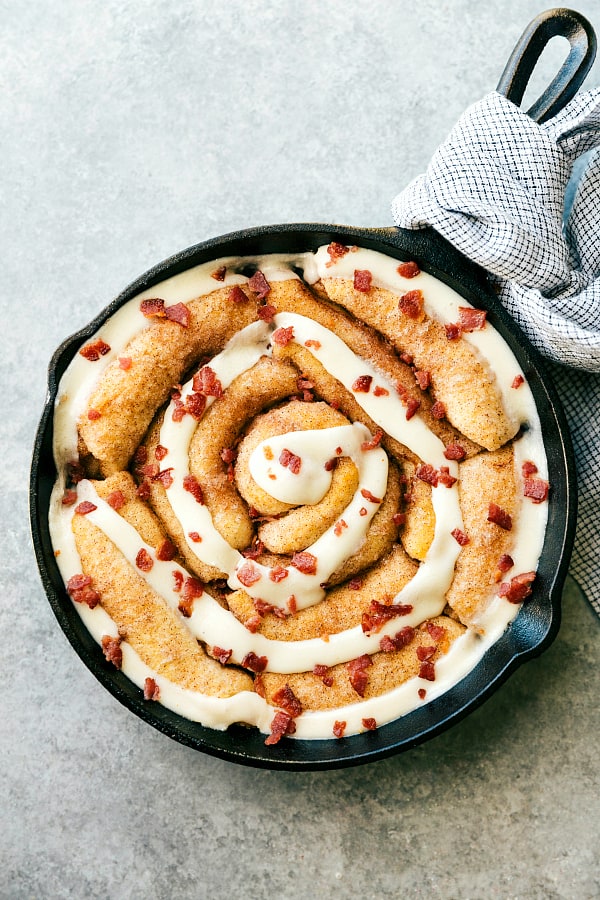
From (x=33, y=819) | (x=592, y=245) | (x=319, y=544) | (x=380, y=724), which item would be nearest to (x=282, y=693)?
(x=380, y=724)

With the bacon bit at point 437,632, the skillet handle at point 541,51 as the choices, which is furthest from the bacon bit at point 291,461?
the skillet handle at point 541,51

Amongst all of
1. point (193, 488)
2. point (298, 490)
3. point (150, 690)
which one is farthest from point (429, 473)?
point (150, 690)

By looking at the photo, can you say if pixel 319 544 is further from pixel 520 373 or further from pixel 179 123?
pixel 179 123

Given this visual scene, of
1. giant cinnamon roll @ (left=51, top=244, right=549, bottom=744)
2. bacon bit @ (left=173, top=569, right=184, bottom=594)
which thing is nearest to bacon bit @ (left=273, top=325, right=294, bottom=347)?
giant cinnamon roll @ (left=51, top=244, right=549, bottom=744)

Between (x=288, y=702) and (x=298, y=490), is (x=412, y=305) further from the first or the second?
(x=288, y=702)

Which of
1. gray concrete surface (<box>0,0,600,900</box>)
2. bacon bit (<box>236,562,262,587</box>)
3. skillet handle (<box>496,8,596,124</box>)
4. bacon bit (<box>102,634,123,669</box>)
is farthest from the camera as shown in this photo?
gray concrete surface (<box>0,0,600,900</box>)

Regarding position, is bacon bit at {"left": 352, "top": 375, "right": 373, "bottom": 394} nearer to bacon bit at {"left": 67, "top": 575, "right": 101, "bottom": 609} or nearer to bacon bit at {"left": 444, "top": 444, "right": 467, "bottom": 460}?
bacon bit at {"left": 444, "top": 444, "right": 467, "bottom": 460}
